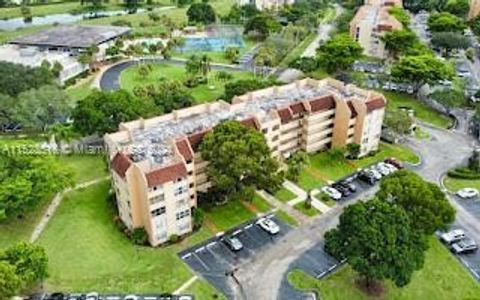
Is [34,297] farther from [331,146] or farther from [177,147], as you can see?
[331,146]

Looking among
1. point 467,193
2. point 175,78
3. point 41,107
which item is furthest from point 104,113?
point 467,193

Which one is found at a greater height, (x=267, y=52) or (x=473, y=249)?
(x=267, y=52)

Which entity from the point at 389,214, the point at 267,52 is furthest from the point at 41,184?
the point at 267,52

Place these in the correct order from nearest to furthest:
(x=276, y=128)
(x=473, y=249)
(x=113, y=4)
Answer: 1. (x=473, y=249)
2. (x=276, y=128)
3. (x=113, y=4)

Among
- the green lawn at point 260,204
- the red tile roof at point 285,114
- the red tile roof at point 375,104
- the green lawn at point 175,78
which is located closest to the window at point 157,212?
the green lawn at point 260,204

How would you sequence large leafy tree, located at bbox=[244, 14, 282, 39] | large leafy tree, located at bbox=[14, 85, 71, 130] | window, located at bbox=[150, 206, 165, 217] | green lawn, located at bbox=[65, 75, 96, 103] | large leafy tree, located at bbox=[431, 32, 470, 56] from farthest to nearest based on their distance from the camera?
1. large leafy tree, located at bbox=[244, 14, 282, 39]
2. large leafy tree, located at bbox=[431, 32, 470, 56]
3. green lawn, located at bbox=[65, 75, 96, 103]
4. large leafy tree, located at bbox=[14, 85, 71, 130]
5. window, located at bbox=[150, 206, 165, 217]

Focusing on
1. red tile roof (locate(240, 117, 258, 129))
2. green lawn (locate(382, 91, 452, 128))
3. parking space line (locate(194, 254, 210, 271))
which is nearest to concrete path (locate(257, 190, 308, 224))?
red tile roof (locate(240, 117, 258, 129))

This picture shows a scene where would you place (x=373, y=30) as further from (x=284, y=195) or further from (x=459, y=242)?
(x=459, y=242)

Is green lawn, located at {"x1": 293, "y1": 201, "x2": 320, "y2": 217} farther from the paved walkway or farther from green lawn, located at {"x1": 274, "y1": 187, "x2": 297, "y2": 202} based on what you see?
the paved walkway
